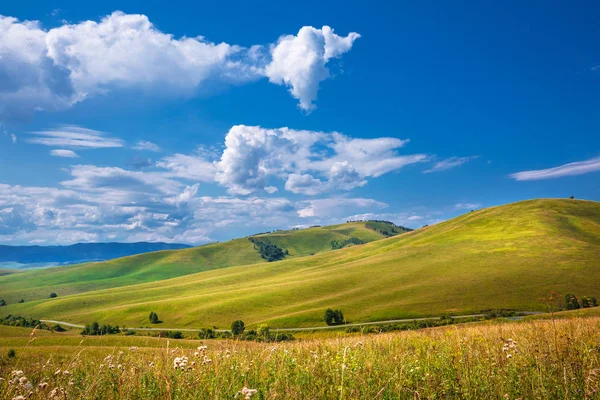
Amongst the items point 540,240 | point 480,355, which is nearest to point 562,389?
point 480,355

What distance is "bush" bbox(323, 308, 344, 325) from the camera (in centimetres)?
11606

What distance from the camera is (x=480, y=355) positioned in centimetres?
960

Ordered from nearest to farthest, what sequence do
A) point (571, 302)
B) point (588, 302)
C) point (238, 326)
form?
point (571, 302) → point (588, 302) → point (238, 326)

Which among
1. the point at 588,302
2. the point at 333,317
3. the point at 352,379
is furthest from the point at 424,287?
the point at 352,379

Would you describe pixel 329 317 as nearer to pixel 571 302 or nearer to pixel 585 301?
pixel 571 302

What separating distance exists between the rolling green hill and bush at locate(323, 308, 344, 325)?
10.1 ft

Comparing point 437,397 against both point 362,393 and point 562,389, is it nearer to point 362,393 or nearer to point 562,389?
point 362,393

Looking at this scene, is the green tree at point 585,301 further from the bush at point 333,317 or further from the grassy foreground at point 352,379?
the grassy foreground at point 352,379

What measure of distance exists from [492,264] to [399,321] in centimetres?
5963

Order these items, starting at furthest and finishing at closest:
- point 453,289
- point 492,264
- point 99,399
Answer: point 492,264 → point 453,289 → point 99,399

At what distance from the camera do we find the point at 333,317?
384 feet

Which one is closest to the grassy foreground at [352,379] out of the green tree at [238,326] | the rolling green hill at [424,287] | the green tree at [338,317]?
the rolling green hill at [424,287]

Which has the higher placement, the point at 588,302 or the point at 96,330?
the point at 588,302

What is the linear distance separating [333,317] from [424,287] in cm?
Result: 3737
